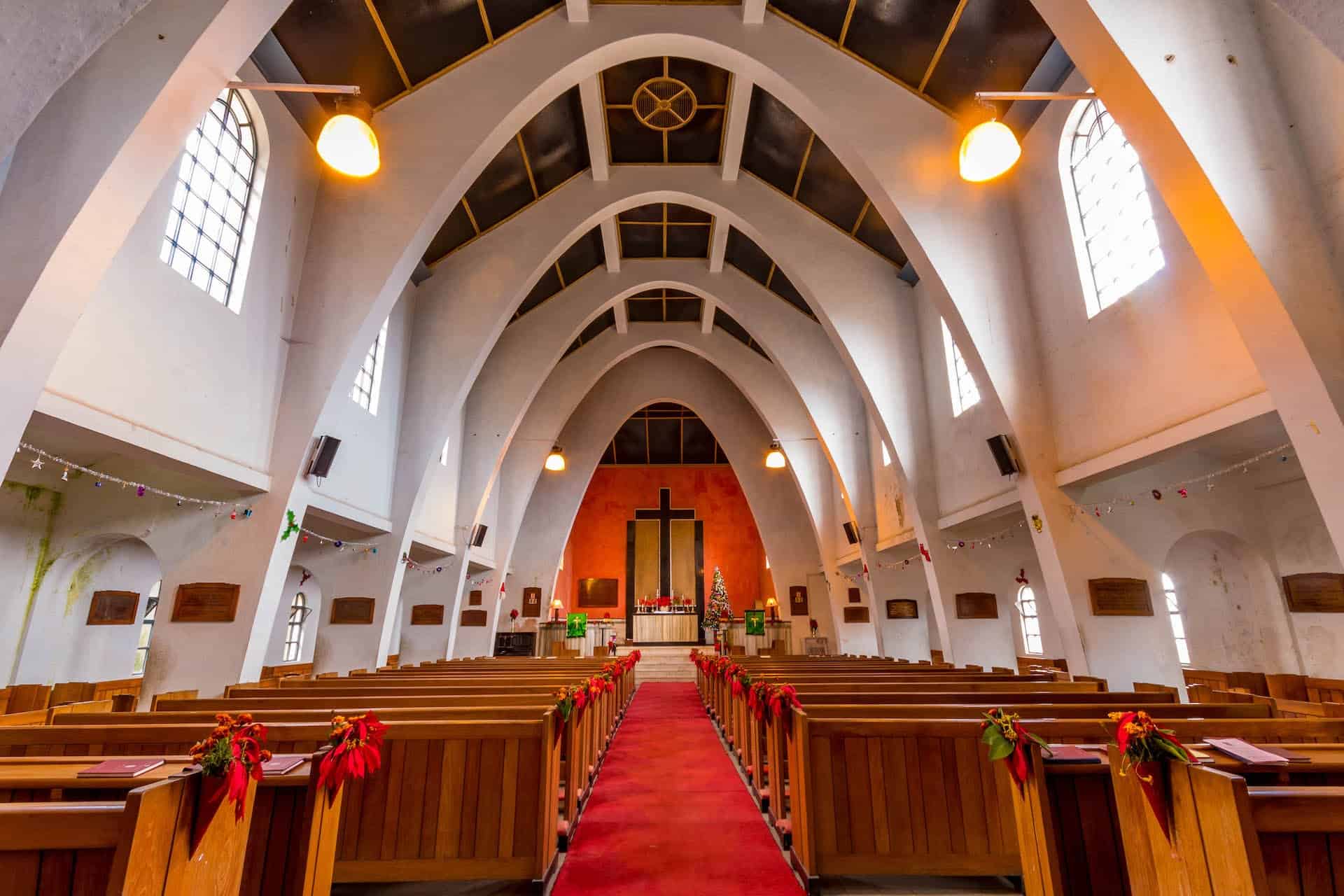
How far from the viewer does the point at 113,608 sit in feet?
27.8

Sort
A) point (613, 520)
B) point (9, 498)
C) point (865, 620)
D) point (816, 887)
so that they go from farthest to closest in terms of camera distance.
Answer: point (613, 520) → point (865, 620) → point (9, 498) → point (816, 887)

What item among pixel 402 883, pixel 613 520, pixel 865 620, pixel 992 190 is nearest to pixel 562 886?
pixel 402 883

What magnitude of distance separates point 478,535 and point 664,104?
8.46 meters

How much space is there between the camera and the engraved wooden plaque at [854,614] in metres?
14.4

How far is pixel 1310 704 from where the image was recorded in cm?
633

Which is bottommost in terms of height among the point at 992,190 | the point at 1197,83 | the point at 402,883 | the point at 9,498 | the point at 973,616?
the point at 402,883

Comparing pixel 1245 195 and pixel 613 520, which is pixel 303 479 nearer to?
pixel 1245 195

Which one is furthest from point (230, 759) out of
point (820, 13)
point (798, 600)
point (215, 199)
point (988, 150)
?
point (798, 600)

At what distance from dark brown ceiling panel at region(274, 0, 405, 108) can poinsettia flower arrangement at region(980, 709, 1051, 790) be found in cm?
778

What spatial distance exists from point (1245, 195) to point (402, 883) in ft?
20.7

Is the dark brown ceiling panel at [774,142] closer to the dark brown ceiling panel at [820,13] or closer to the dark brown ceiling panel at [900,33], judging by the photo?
the dark brown ceiling panel at [820,13]

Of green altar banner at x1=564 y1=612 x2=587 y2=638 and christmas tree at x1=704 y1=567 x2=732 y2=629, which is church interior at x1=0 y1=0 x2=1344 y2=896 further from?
christmas tree at x1=704 y1=567 x2=732 y2=629

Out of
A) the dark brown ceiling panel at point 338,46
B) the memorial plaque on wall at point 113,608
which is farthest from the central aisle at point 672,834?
the dark brown ceiling panel at point 338,46

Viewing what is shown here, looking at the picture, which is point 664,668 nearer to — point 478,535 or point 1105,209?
point 478,535
